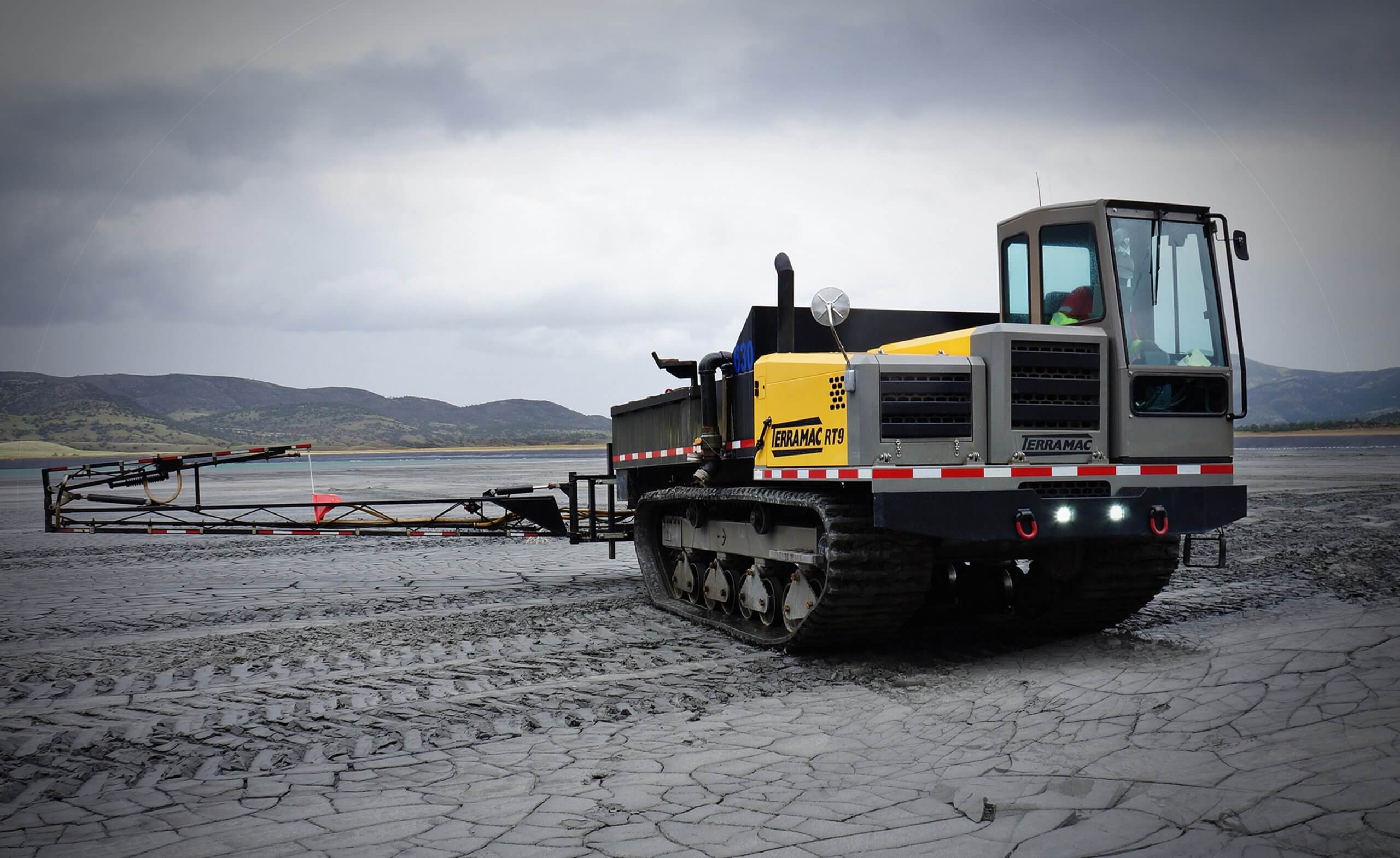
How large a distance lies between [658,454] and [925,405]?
424cm

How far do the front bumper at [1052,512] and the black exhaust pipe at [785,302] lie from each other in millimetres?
2219

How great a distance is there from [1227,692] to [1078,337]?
2.63 metres

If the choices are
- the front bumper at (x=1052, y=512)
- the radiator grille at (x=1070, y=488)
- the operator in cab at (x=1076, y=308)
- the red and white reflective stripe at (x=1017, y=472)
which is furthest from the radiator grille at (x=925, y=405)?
the operator in cab at (x=1076, y=308)

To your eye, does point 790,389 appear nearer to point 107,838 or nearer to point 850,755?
point 850,755

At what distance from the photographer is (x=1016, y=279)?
8.35 m

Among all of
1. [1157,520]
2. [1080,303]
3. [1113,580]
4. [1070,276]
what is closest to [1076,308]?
[1080,303]

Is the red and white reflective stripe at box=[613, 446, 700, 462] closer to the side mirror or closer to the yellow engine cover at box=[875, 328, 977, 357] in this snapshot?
the yellow engine cover at box=[875, 328, 977, 357]

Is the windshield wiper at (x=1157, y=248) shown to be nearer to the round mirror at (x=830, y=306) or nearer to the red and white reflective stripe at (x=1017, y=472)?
the red and white reflective stripe at (x=1017, y=472)

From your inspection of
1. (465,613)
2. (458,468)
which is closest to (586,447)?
(458,468)

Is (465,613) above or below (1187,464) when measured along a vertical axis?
below

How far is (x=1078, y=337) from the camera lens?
7.51m

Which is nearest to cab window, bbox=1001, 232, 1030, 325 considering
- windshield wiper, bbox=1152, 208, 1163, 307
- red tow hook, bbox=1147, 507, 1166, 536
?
windshield wiper, bbox=1152, 208, 1163, 307

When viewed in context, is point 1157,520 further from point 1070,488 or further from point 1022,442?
point 1022,442

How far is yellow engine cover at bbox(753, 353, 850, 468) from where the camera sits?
750 cm
